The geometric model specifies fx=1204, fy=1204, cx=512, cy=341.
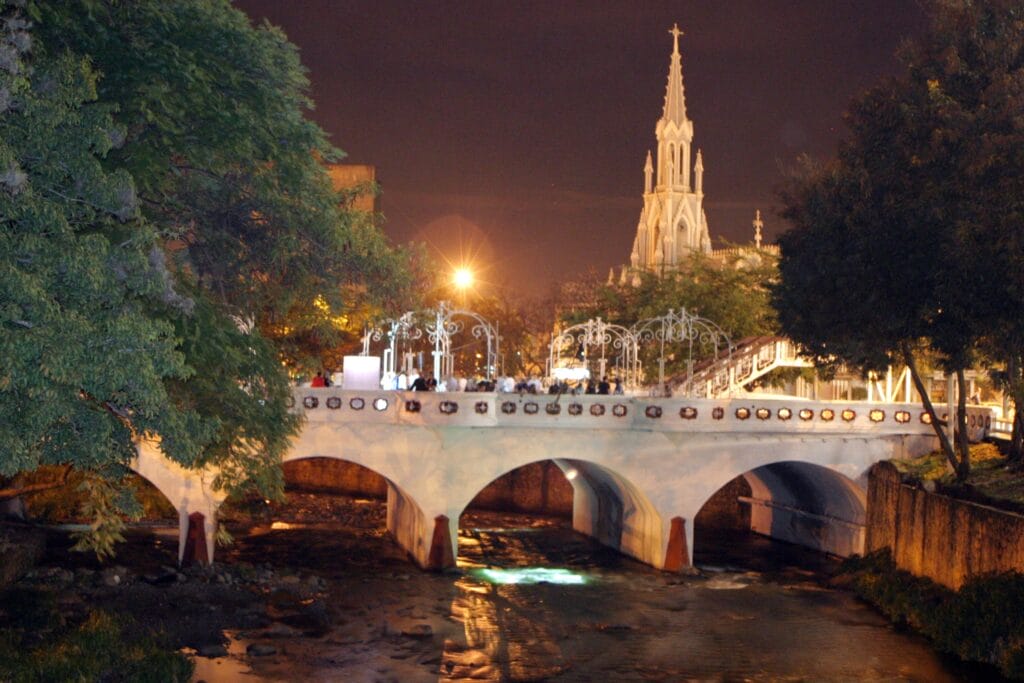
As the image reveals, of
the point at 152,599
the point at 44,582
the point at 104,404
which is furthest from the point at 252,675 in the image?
the point at 104,404

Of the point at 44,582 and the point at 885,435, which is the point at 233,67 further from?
the point at 885,435

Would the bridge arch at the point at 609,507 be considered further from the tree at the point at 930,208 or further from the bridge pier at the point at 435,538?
the tree at the point at 930,208

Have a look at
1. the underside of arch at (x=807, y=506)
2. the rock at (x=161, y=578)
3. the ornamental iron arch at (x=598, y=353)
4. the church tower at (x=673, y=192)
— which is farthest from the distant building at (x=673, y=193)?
the rock at (x=161, y=578)

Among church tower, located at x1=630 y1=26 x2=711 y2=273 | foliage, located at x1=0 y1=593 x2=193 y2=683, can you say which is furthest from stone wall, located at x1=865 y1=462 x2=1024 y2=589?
church tower, located at x1=630 y1=26 x2=711 y2=273

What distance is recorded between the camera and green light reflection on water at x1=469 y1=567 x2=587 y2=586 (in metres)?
35.3

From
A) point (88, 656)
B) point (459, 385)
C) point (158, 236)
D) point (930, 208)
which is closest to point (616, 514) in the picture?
point (459, 385)

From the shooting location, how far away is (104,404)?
1498cm

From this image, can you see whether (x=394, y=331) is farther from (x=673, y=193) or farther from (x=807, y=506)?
(x=673, y=193)

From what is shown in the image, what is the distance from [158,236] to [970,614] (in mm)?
20901

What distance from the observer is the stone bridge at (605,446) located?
113 feet

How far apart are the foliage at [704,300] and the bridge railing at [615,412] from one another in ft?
52.0

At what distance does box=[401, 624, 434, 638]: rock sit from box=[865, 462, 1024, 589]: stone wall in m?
13.1

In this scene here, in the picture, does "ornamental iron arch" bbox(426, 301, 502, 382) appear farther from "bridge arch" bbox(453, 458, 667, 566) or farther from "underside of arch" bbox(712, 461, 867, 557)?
"underside of arch" bbox(712, 461, 867, 557)

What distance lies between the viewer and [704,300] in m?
56.8
